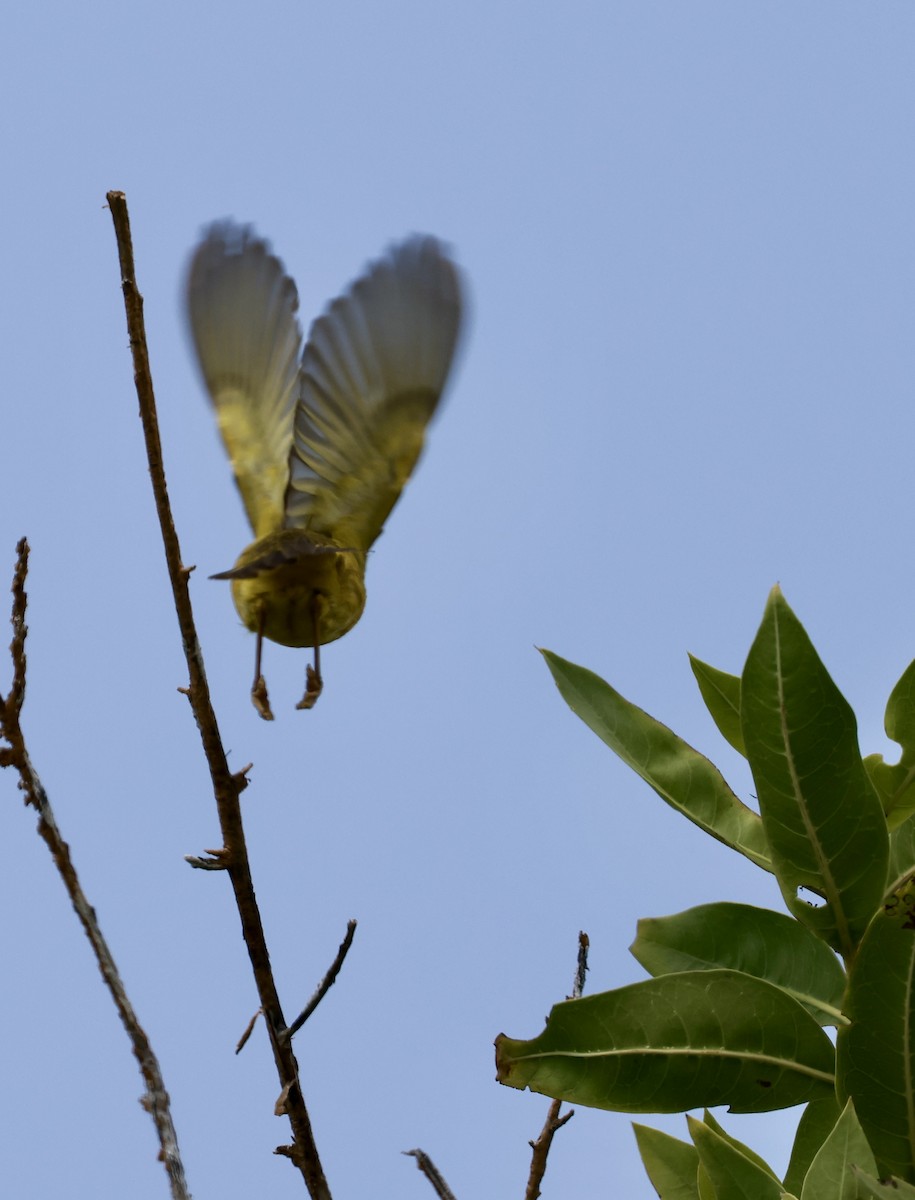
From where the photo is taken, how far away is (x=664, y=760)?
8.27 ft

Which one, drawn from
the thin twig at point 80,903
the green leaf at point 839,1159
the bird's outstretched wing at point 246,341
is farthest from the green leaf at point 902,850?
the bird's outstretched wing at point 246,341

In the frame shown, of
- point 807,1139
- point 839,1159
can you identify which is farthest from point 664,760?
point 839,1159

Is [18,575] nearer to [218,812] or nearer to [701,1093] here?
[218,812]

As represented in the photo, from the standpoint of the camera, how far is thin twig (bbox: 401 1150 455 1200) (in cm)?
227

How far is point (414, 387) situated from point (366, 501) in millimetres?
427

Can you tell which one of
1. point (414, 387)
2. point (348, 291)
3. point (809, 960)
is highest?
point (348, 291)

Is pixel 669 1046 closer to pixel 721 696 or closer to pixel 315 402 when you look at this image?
pixel 721 696

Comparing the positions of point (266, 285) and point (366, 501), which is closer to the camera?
point (366, 501)

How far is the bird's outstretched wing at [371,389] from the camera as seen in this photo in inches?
125

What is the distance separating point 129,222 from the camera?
6.98ft

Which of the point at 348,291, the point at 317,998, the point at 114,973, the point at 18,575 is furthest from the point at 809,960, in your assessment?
the point at 348,291

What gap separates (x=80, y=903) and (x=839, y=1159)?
1.15 meters

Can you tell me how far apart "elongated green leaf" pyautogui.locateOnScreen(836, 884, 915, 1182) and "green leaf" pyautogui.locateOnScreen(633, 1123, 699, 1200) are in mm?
622

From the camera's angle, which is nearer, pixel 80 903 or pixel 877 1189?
pixel 80 903
